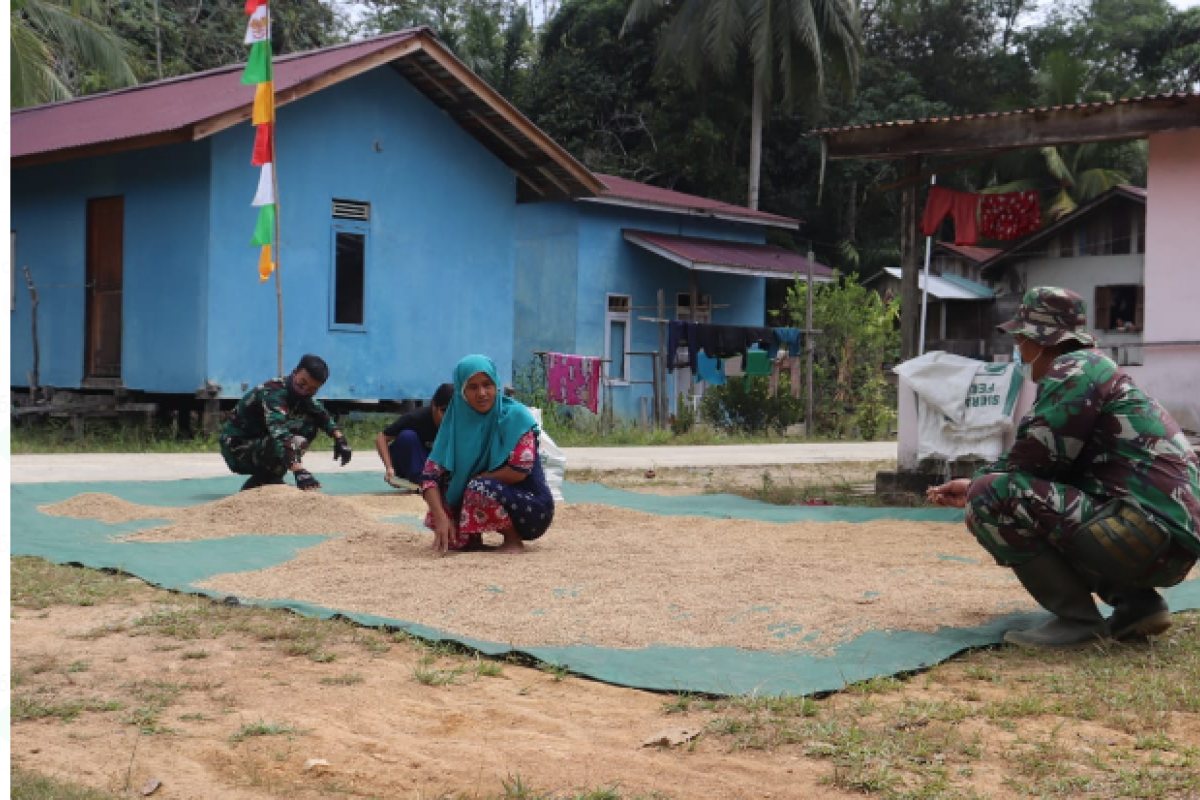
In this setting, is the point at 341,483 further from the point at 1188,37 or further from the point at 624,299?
the point at 1188,37

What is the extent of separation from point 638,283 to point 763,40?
24.6 ft

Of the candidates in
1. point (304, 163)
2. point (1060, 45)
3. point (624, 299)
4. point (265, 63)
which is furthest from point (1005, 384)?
point (1060, 45)

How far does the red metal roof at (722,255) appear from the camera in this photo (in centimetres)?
1892

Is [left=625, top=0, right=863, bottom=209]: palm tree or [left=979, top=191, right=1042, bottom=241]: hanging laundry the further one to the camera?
[left=625, top=0, right=863, bottom=209]: palm tree

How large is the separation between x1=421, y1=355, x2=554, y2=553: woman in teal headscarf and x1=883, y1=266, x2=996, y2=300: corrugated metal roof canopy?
67.2 ft

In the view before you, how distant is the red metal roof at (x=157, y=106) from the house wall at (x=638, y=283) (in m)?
5.31

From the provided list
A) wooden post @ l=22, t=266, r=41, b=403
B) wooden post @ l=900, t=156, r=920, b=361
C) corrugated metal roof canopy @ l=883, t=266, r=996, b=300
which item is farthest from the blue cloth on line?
corrugated metal roof canopy @ l=883, t=266, r=996, b=300

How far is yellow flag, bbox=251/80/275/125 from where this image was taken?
11984 mm

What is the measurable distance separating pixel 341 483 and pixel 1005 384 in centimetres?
466

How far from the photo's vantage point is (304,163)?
47.4 feet

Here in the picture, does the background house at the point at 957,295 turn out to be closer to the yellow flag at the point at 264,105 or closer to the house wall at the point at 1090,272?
the house wall at the point at 1090,272

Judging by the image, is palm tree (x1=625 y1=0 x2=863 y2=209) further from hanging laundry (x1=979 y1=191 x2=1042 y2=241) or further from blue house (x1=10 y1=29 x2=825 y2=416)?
hanging laundry (x1=979 y1=191 x2=1042 y2=241)

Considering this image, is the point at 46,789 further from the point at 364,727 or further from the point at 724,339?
the point at 724,339

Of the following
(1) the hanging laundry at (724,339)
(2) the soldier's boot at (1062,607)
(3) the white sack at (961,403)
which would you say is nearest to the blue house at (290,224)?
(1) the hanging laundry at (724,339)
